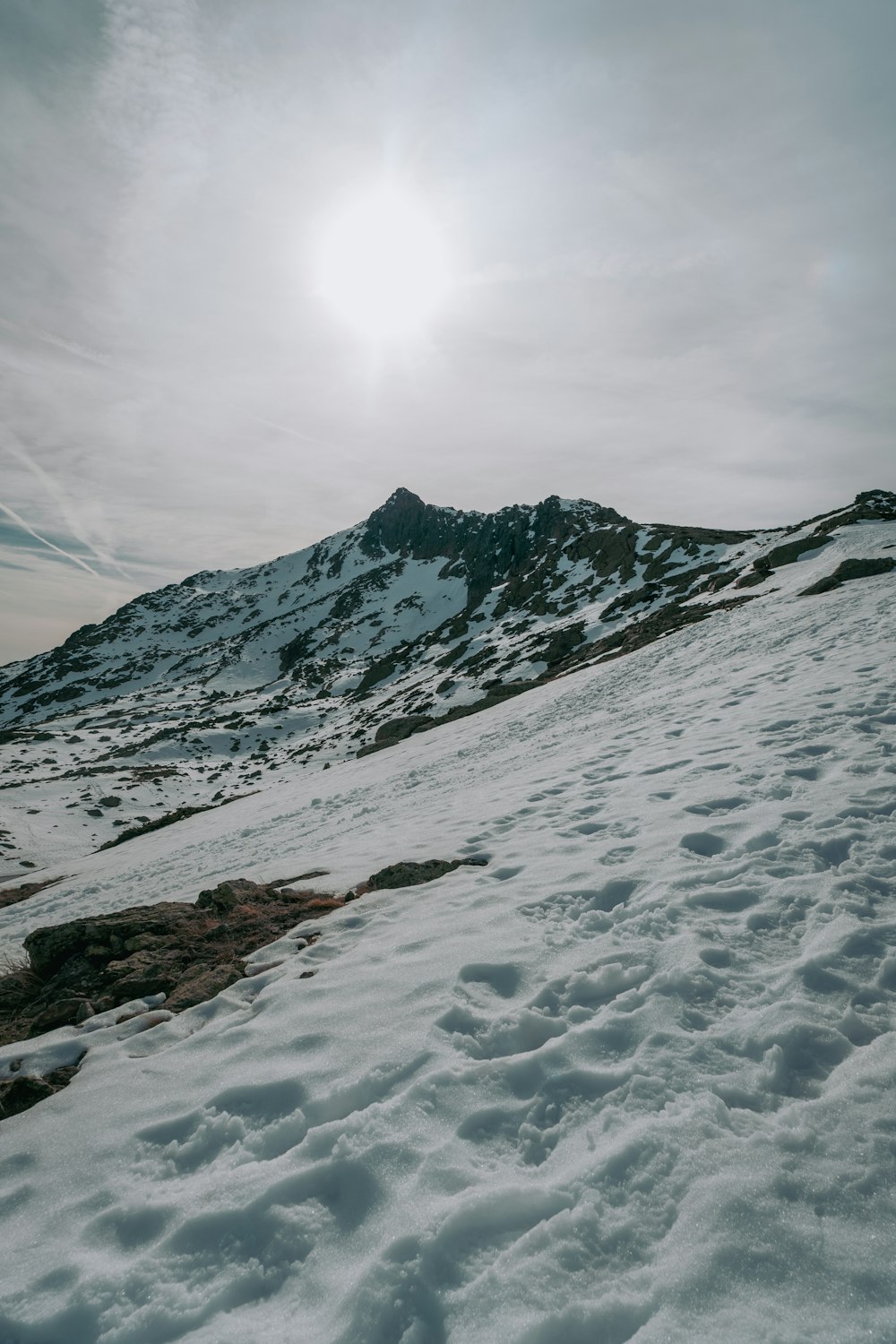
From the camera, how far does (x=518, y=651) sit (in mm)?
46906

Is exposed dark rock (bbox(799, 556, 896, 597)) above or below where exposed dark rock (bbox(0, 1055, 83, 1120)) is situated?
above

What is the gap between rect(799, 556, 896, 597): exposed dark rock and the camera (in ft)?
70.7

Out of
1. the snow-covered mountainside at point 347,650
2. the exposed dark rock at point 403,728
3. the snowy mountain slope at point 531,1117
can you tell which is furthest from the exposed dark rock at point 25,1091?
the snow-covered mountainside at point 347,650

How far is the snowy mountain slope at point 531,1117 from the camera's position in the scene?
103 inches

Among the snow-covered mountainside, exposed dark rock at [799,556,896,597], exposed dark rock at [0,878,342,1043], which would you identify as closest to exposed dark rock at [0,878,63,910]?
the snow-covered mountainside

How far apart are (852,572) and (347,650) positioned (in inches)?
3370

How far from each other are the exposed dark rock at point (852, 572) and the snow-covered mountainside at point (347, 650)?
4.91 metres

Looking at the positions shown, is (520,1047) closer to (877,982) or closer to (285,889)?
(877,982)

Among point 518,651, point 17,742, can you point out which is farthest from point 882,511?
point 17,742

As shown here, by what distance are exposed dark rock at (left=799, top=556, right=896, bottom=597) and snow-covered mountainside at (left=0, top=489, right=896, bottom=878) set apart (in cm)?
491

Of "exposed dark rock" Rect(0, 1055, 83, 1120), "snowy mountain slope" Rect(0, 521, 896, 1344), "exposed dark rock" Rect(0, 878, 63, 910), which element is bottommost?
"exposed dark rock" Rect(0, 878, 63, 910)

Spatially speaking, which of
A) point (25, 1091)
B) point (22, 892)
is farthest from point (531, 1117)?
point (22, 892)

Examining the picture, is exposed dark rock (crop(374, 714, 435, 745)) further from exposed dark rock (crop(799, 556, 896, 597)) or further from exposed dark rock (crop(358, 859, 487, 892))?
exposed dark rock (crop(358, 859, 487, 892))

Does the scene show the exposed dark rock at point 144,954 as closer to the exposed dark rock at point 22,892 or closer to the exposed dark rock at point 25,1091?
the exposed dark rock at point 25,1091
